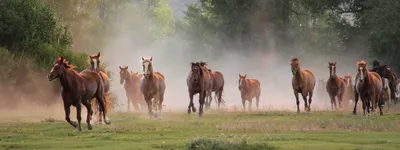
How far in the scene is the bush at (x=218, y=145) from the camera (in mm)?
20391

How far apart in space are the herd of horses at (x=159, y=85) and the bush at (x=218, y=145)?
334 inches

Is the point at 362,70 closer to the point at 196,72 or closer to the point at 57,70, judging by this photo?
the point at 196,72

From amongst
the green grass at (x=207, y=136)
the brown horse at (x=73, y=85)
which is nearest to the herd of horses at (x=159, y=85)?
the brown horse at (x=73, y=85)

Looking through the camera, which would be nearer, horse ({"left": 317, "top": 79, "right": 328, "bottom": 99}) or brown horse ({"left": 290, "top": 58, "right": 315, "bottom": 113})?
brown horse ({"left": 290, "top": 58, "right": 315, "bottom": 113})

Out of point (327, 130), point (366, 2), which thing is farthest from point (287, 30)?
point (327, 130)

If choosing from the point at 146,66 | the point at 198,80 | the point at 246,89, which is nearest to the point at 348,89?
the point at 246,89

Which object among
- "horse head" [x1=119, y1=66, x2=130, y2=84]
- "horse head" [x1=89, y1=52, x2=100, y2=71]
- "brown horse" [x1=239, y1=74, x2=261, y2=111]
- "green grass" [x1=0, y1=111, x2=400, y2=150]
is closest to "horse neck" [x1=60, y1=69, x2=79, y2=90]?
"green grass" [x1=0, y1=111, x2=400, y2=150]

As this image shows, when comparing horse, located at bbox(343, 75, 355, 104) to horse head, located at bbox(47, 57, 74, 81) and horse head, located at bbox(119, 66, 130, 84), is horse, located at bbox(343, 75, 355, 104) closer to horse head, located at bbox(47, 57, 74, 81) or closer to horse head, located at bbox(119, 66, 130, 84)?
A: horse head, located at bbox(119, 66, 130, 84)

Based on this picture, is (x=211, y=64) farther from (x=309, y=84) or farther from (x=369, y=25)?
(x=309, y=84)

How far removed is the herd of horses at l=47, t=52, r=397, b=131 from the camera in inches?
1146

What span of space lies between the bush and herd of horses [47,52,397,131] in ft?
27.8

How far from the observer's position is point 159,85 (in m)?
40.2

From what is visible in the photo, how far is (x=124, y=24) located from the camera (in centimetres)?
13600

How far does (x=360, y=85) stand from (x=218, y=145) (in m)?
21.0
